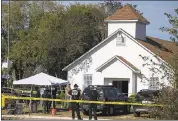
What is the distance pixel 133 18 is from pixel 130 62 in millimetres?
4976

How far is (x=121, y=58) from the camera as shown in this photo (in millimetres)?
40562

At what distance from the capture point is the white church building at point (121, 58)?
3969 centimetres

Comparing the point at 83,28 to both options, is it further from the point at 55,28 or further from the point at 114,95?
the point at 114,95

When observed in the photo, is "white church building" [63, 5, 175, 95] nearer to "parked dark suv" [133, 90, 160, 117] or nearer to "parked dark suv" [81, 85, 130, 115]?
"parked dark suv" [81, 85, 130, 115]

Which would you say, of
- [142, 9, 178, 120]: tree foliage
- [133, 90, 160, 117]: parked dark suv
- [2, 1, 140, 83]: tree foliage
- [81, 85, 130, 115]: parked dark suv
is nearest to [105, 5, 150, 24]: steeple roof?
[2, 1, 140, 83]: tree foliage

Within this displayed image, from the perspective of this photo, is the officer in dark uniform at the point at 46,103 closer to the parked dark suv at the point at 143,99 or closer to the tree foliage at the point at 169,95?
the parked dark suv at the point at 143,99

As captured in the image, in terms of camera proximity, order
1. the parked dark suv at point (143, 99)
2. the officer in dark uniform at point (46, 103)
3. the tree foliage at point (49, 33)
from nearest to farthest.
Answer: the parked dark suv at point (143, 99), the officer in dark uniform at point (46, 103), the tree foliage at point (49, 33)

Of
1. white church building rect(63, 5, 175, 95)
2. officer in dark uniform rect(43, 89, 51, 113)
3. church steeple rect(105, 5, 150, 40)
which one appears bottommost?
officer in dark uniform rect(43, 89, 51, 113)

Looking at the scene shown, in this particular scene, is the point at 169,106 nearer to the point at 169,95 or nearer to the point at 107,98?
the point at 169,95

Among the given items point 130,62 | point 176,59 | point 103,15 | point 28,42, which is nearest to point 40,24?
point 28,42

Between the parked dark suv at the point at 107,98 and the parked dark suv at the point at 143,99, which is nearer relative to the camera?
the parked dark suv at the point at 143,99

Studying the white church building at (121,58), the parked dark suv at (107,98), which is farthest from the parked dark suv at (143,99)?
the white church building at (121,58)

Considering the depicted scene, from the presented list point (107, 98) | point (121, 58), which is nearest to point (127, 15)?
point (121, 58)

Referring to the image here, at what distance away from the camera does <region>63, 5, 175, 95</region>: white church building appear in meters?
39.7
